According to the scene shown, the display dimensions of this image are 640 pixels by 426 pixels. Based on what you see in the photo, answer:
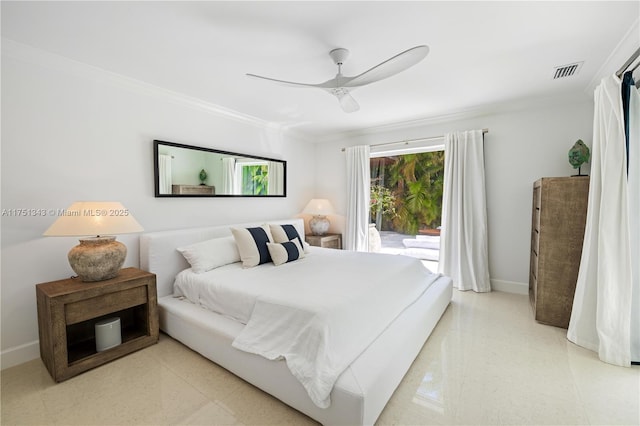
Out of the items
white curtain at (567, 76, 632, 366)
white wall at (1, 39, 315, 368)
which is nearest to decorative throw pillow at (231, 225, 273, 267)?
white wall at (1, 39, 315, 368)

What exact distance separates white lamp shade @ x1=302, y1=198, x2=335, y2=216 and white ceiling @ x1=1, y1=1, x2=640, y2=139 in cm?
206

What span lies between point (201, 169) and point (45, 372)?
2210 millimetres

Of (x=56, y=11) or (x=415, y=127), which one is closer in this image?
(x=56, y=11)

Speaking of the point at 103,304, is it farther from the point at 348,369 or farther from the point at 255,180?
the point at 255,180

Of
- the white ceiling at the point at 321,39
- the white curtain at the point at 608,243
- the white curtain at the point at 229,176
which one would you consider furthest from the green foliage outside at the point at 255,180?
the white curtain at the point at 608,243

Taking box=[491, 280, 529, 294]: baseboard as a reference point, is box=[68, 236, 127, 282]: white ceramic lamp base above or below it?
above

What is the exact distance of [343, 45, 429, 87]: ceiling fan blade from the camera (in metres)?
1.66

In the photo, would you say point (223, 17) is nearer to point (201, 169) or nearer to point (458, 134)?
point (201, 169)

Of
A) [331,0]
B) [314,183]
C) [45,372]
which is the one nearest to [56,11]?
[331,0]

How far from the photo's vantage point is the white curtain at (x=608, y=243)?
81.6 inches

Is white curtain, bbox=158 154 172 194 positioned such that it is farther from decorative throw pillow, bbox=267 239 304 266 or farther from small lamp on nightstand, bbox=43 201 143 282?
decorative throw pillow, bbox=267 239 304 266

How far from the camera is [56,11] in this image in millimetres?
1716

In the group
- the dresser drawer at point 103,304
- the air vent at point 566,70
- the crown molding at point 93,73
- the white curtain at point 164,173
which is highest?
the air vent at point 566,70

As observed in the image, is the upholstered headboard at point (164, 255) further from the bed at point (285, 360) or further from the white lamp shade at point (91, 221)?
the white lamp shade at point (91, 221)
